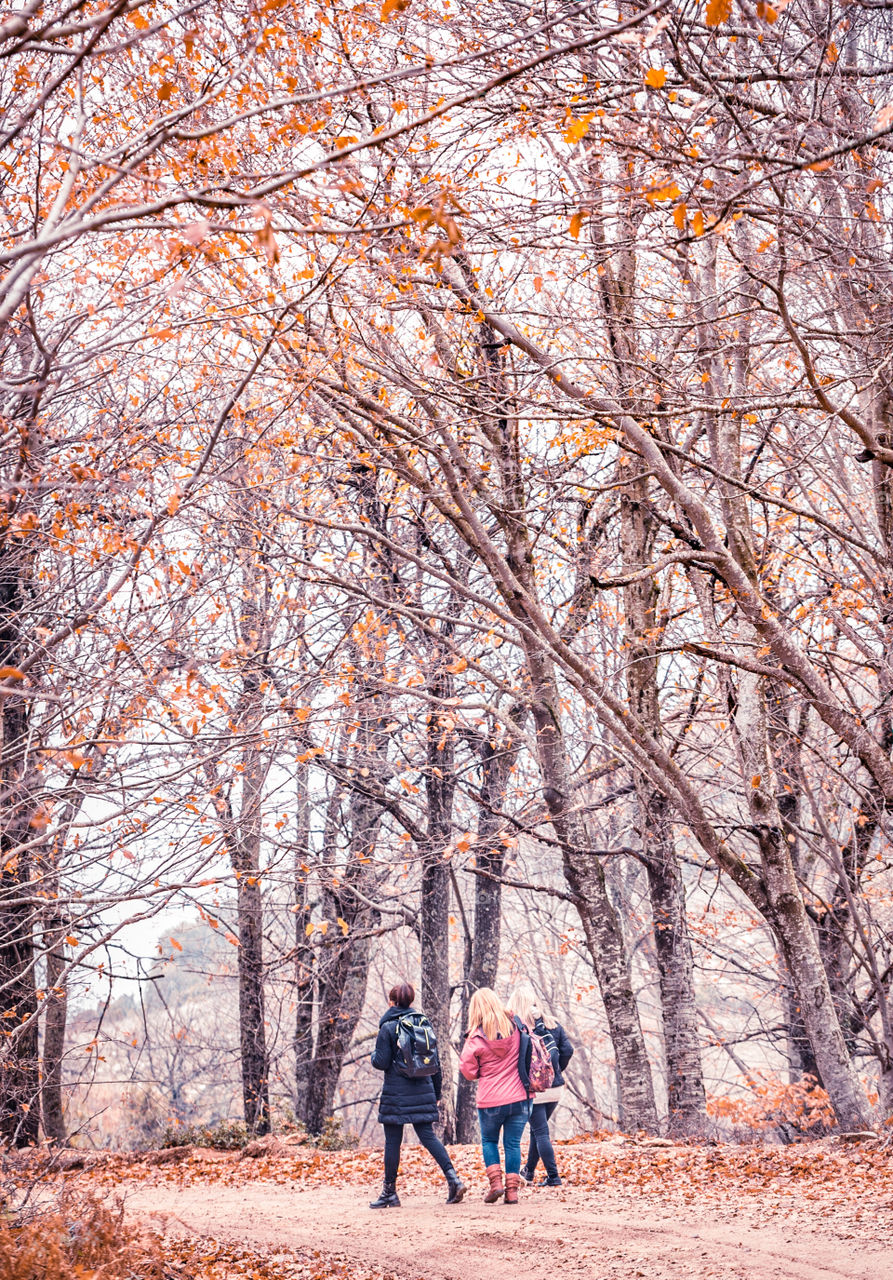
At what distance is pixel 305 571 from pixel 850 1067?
699 cm

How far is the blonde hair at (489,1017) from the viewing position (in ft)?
23.8

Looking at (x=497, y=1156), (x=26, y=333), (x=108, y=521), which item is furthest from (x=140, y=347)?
(x=497, y=1156)

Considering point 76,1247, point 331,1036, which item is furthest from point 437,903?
point 76,1247

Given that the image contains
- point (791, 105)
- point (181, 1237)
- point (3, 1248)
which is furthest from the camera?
point (181, 1237)

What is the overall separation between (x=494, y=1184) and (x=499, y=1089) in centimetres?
71

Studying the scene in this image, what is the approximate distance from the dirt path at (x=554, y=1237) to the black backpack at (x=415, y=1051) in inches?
37.3

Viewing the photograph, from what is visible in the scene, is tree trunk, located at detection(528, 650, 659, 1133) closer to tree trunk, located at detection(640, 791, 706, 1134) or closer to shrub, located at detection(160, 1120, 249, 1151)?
tree trunk, located at detection(640, 791, 706, 1134)

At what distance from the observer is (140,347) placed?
7.61 m

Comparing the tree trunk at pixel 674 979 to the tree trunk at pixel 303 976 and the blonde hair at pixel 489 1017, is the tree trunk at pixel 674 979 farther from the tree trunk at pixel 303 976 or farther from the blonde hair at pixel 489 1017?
the tree trunk at pixel 303 976

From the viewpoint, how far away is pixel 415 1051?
24.0 feet

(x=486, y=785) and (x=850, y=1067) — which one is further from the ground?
(x=486, y=785)

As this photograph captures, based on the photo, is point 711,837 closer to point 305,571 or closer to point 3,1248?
point 305,571

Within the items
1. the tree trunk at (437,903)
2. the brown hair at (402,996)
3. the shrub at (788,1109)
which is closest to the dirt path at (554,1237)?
the brown hair at (402,996)

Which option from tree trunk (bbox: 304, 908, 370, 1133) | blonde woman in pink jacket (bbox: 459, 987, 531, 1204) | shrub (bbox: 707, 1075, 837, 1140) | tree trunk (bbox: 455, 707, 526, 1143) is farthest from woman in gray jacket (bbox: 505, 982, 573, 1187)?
tree trunk (bbox: 304, 908, 370, 1133)
